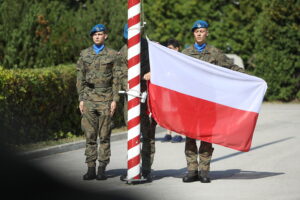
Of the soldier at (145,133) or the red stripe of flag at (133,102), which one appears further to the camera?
the soldier at (145,133)

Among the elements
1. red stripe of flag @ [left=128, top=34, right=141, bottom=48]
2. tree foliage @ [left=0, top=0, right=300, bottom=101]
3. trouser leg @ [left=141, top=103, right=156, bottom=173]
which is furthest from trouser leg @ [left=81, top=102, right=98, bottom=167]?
tree foliage @ [left=0, top=0, right=300, bottom=101]

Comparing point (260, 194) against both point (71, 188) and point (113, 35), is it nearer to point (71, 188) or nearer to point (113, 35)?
point (71, 188)

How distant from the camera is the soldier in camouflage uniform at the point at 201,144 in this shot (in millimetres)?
9984

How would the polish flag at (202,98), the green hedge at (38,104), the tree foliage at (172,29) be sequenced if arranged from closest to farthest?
the polish flag at (202,98) → the green hedge at (38,104) → the tree foliage at (172,29)

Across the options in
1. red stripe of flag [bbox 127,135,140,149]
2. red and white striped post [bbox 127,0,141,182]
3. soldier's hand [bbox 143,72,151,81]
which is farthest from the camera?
soldier's hand [bbox 143,72,151,81]

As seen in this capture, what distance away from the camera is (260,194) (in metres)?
9.16

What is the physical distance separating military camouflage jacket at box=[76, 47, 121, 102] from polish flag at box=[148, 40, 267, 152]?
55 centimetres

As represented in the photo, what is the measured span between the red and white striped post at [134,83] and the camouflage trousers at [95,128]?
56 cm

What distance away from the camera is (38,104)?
14234 millimetres

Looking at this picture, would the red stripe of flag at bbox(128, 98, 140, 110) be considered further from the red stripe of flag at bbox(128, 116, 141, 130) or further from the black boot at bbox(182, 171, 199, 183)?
the black boot at bbox(182, 171, 199, 183)

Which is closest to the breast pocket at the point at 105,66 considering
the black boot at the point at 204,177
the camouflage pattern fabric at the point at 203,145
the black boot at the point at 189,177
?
the camouflage pattern fabric at the point at 203,145

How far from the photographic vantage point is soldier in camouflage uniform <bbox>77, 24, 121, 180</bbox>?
10.3 m

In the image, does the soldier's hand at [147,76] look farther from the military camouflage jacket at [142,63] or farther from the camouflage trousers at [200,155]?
the camouflage trousers at [200,155]

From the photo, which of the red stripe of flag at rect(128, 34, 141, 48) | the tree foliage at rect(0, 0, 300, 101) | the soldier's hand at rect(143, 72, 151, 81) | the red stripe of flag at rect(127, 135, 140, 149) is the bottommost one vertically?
the tree foliage at rect(0, 0, 300, 101)
